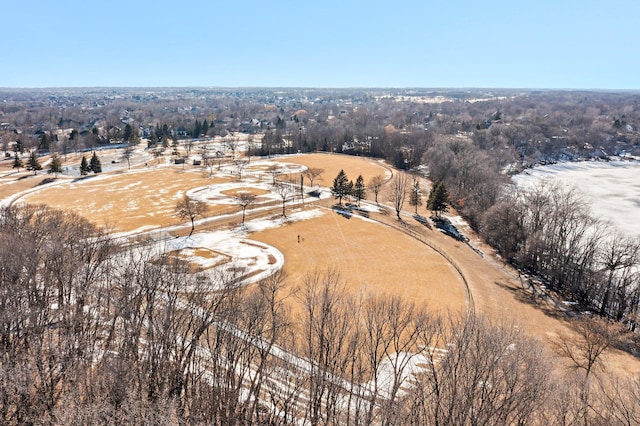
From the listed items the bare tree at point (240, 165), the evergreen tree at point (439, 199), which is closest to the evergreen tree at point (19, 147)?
the bare tree at point (240, 165)

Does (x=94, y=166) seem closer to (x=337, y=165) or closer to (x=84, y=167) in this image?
(x=84, y=167)

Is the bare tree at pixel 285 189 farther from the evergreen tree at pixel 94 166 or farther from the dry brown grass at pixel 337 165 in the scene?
the evergreen tree at pixel 94 166

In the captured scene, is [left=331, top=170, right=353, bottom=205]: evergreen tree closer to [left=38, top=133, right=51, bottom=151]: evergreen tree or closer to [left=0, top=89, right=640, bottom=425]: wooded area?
[left=0, top=89, right=640, bottom=425]: wooded area

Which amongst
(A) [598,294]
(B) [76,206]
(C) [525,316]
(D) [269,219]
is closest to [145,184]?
(B) [76,206]

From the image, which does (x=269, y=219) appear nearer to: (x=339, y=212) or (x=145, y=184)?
(x=339, y=212)

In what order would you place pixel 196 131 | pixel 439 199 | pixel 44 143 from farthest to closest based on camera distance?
pixel 196 131, pixel 44 143, pixel 439 199

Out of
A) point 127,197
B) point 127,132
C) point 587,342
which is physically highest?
point 127,132

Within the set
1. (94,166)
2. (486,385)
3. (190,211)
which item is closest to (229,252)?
(190,211)
